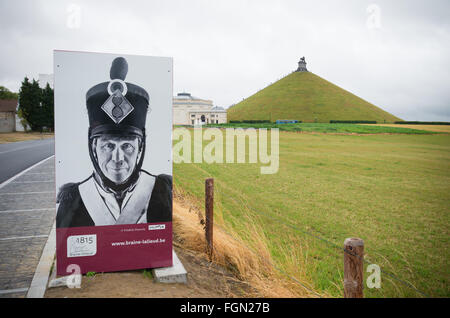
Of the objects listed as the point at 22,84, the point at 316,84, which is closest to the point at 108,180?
the point at 22,84

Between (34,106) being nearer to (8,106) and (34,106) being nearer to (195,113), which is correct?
(8,106)

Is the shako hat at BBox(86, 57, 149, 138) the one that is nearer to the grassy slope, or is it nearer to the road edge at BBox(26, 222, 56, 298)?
the road edge at BBox(26, 222, 56, 298)

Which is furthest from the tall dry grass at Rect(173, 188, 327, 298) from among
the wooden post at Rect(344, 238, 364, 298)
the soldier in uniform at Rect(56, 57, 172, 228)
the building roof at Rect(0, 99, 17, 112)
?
Result: the building roof at Rect(0, 99, 17, 112)

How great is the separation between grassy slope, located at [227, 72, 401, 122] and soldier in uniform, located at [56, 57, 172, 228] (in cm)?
12238

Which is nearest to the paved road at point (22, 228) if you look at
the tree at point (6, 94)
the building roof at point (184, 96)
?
the tree at point (6, 94)

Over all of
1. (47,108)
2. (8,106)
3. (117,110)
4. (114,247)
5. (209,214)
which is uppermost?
(8,106)

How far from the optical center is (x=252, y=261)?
203 inches

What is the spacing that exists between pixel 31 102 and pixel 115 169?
70099 mm

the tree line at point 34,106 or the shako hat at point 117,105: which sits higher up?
the tree line at point 34,106

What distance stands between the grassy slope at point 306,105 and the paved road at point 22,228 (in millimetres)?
117003

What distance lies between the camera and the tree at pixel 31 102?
64.2 m

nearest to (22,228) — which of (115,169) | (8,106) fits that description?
(115,169)

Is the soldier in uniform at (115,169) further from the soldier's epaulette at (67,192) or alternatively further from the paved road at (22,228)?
the paved road at (22,228)
